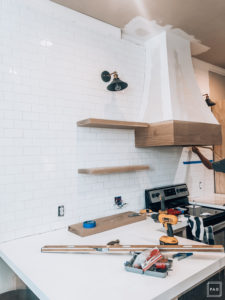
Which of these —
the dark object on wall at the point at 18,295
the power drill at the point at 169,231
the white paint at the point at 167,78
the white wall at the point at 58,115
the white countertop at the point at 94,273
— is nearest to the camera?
the white countertop at the point at 94,273

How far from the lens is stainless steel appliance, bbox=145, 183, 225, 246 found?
222 centimetres

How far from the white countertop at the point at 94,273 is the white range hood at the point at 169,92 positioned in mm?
1049

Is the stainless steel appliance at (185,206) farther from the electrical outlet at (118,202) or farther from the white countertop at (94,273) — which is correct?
the white countertop at (94,273)

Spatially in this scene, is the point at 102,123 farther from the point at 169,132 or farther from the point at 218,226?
the point at 218,226

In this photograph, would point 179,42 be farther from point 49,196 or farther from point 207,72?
point 49,196

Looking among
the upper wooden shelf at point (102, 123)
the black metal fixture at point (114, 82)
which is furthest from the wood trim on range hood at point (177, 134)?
the black metal fixture at point (114, 82)

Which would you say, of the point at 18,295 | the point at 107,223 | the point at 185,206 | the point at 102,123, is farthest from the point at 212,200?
the point at 18,295

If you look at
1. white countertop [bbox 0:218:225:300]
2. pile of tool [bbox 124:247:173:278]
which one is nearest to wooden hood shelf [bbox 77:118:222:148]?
white countertop [bbox 0:218:225:300]

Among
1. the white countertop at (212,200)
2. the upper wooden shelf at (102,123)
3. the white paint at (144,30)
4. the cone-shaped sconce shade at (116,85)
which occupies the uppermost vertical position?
the white paint at (144,30)

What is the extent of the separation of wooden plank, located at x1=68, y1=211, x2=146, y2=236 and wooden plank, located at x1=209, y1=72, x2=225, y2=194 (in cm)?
172

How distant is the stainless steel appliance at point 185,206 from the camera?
7.29 feet

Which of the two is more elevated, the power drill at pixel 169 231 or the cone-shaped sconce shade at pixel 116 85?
the cone-shaped sconce shade at pixel 116 85

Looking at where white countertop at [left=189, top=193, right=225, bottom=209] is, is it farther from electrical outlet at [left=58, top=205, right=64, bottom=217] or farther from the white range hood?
electrical outlet at [left=58, top=205, right=64, bottom=217]

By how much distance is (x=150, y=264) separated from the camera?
3.86ft
